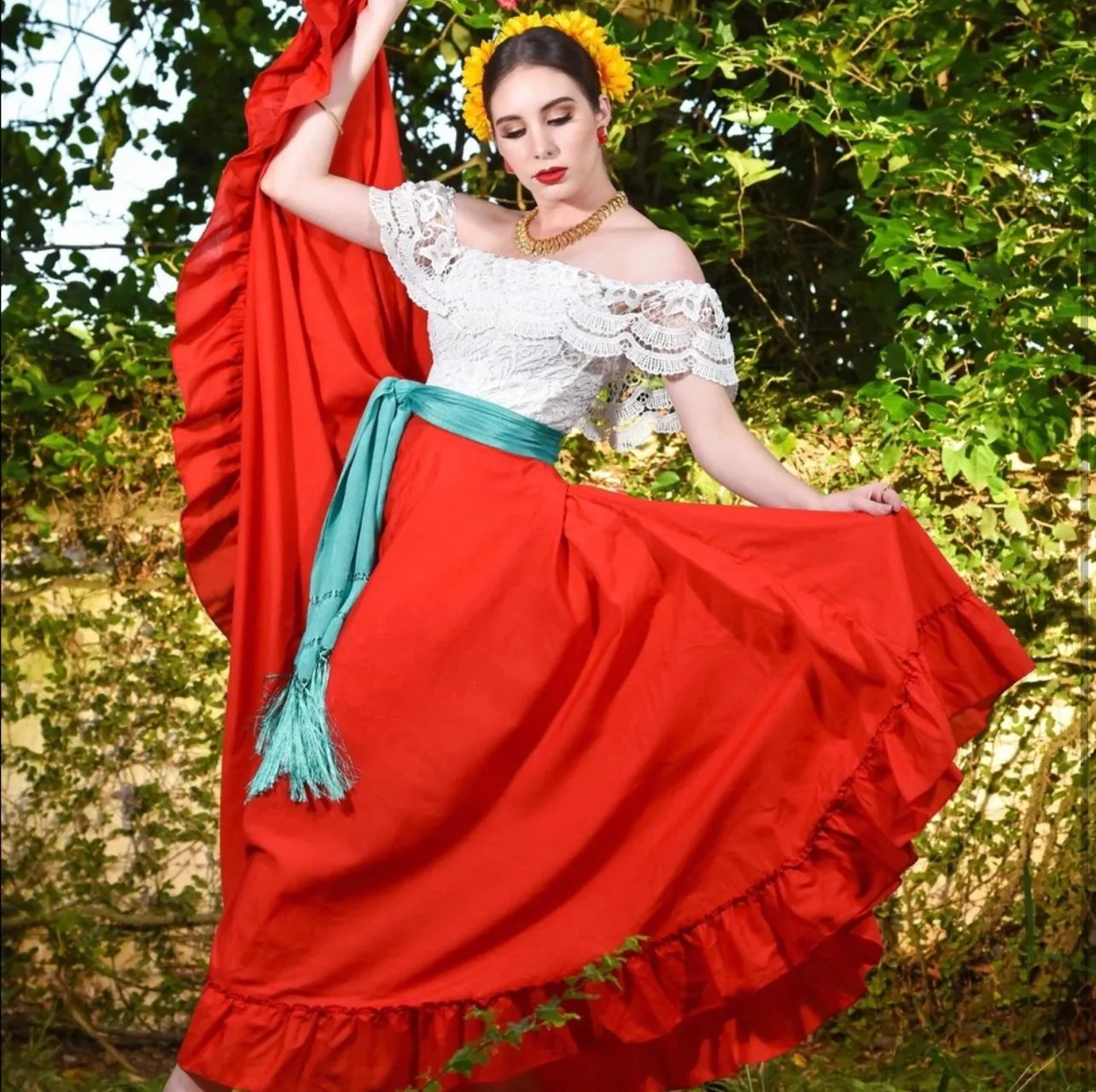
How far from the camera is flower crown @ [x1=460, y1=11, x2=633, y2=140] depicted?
2.43 metres

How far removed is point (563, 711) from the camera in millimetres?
2188

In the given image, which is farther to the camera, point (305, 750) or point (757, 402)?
point (757, 402)

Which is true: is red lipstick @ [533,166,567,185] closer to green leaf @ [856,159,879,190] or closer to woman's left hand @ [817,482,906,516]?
woman's left hand @ [817,482,906,516]

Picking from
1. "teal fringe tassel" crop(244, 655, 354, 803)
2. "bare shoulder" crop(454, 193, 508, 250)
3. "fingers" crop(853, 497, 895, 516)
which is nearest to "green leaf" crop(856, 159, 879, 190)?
"bare shoulder" crop(454, 193, 508, 250)

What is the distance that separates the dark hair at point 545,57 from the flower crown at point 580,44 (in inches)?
1.0

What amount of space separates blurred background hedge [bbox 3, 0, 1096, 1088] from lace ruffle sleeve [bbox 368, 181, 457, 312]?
77 cm

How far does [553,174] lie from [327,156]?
35 centimetres

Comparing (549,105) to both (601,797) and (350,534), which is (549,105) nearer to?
(350,534)

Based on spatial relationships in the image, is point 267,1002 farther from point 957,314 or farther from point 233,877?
point 957,314

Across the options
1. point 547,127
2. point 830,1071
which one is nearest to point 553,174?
point 547,127

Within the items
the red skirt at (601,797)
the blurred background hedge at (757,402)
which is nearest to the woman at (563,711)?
the red skirt at (601,797)

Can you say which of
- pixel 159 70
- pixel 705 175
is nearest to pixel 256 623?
pixel 705 175

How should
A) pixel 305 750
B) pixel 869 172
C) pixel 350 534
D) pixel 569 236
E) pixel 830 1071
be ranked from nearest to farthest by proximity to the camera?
pixel 305 750, pixel 350 534, pixel 569 236, pixel 869 172, pixel 830 1071

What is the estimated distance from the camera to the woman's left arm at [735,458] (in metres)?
2.32
